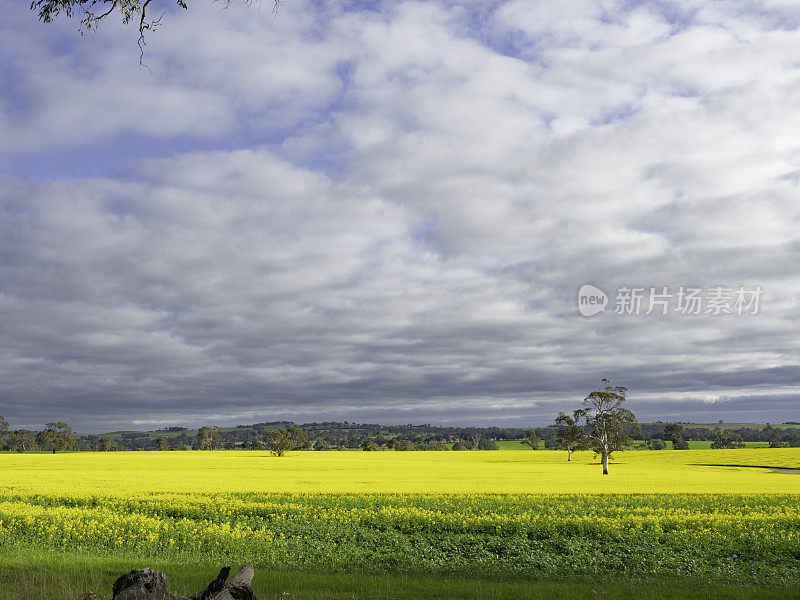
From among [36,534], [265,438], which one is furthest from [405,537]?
[265,438]

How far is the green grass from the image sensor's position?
13219mm

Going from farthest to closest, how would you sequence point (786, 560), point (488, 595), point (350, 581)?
point (786, 560) → point (350, 581) → point (488, 595)

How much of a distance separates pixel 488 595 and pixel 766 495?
3318cm

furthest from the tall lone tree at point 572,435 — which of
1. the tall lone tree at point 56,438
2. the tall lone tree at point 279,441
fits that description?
the tall lone tree at point 56,438

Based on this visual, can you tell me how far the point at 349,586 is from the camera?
14789mm

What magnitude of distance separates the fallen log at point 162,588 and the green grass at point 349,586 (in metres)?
4.10

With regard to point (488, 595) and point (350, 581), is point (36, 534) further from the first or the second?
point (488, 595)

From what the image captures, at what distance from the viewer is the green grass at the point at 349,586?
13.2 metres

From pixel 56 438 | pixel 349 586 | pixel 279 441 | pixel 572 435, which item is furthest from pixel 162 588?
pixel 56 438

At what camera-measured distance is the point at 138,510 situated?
30.6 meters

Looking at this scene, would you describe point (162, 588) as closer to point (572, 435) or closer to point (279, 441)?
point (572, 435)

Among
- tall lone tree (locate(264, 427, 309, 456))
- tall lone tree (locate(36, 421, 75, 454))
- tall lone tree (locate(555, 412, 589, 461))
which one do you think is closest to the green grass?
tall lone tree (locate(555, 412, 589, 461))

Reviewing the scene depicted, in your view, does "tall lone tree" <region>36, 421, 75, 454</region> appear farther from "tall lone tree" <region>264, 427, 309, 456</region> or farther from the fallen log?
the fallen log

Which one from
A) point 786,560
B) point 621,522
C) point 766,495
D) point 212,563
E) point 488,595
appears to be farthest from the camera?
point 766,495
